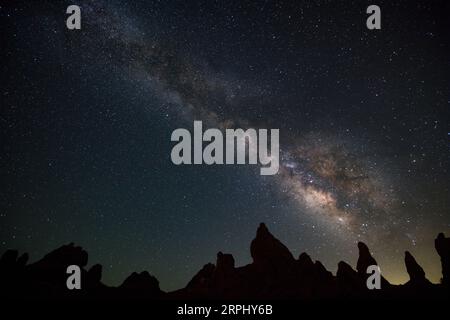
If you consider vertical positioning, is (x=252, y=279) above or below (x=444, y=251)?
below

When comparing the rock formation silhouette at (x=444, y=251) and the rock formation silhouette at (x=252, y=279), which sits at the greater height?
the rock formation silhouette at (x=444, y=251)

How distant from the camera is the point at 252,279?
91.4 m

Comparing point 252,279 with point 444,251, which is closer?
point 444,251

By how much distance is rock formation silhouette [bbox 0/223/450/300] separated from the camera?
74.2 meters

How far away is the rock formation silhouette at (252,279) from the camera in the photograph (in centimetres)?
7425

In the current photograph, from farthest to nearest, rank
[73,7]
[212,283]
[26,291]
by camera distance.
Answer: [212,283]
[26,291]
[73,7]

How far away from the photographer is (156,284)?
309ft

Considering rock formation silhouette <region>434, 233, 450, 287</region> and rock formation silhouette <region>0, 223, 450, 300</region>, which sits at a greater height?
rock formation silhouette <region>434, 233, 450, 287</region>

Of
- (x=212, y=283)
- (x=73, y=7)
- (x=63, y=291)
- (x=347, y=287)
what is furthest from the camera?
(x=212, y=283)
